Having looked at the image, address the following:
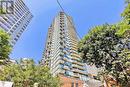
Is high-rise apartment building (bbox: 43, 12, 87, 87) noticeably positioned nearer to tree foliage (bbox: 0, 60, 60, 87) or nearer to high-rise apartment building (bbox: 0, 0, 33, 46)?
high-rise apartment building (bbox: 0, 0, 33, 46)

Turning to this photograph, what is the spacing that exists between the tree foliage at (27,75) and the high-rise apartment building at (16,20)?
58728 mm

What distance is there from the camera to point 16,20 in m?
121

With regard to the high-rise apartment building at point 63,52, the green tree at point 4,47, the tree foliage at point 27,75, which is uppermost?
the high-rise apartment building at point 63,52

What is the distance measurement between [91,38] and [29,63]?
8844 mm

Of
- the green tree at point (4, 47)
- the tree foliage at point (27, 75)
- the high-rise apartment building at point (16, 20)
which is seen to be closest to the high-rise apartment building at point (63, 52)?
the high-rise apartment building at point (16, 20)

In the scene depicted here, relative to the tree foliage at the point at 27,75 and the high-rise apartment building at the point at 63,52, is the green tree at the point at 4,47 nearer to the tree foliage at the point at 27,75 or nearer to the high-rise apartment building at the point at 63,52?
the tree foliage at the point at 27,75

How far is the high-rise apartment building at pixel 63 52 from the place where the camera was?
373 feet

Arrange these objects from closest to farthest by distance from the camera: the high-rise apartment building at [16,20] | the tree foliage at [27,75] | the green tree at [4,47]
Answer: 1. the green tree at [4,47]
2. the tree foliage at [27,75]
3. the high-rise apartment building at [16,20]

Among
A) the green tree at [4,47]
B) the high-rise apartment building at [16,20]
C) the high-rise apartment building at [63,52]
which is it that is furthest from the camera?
the high-rise apartment building at [63,52]

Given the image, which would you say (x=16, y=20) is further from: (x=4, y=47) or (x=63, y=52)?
(x=4, y=47)

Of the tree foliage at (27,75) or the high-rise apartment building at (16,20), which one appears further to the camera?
the high-rise apartment building at (16,20)

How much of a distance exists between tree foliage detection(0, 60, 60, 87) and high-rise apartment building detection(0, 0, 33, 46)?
58.7m

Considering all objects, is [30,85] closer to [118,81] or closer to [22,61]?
[22,61]

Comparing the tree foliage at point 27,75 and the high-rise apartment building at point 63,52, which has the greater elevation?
the high-rise apartment building at point 63,52
